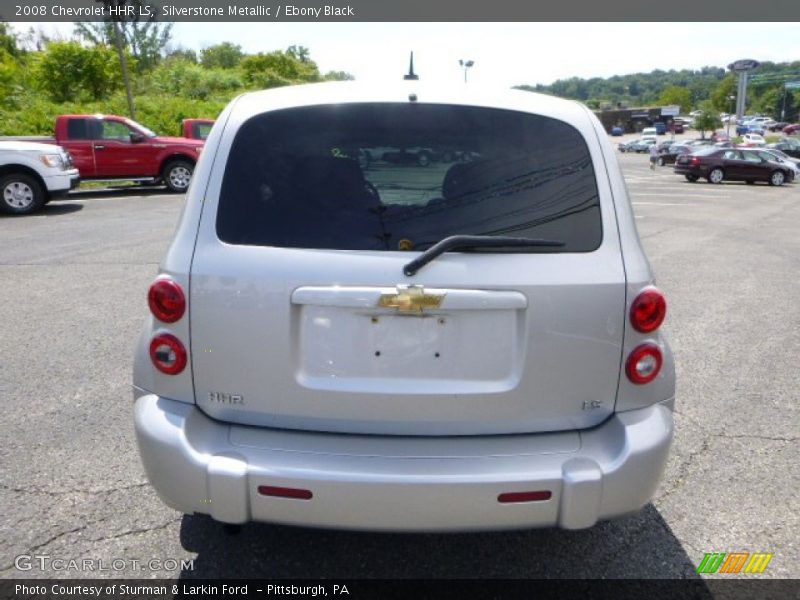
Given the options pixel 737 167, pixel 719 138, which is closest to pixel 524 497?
pixel 737 167

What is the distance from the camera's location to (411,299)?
7.26ft

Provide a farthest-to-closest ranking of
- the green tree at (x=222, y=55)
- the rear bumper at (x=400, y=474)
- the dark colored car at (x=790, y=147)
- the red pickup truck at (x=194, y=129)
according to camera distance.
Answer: the green tree at (x=222, y=55)
the dark colored car at (x=790, y=147)
the red pickup truck at (x=194, y=129)
the rear bumper at (x=400, y=474)

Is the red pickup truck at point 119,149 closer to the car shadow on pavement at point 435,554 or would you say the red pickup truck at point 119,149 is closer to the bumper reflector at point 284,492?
the car shadow on pavement at point 435,554

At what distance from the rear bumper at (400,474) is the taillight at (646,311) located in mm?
347

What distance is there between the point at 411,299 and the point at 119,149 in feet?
53.5

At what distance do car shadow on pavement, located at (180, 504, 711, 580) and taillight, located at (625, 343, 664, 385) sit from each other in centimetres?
87

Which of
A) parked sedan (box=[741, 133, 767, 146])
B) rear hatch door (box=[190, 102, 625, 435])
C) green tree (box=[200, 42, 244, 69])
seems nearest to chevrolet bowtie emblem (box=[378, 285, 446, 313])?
rear hatch door (box=[190, 102, 625, 435])

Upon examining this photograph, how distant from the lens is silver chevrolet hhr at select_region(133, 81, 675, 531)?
220cm

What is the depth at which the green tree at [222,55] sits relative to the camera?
7200 cm

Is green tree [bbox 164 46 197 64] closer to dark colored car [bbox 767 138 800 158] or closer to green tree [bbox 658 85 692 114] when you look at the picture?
dark colored car [bbox 767 138 800 158]

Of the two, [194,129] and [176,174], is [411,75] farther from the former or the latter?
[194,129]

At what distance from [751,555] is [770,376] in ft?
8.34

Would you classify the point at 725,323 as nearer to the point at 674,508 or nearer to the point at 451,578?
the point at 674,508

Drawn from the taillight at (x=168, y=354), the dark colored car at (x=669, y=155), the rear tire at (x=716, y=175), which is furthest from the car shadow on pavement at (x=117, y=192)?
the dark colored car at (x=669, y=155)
